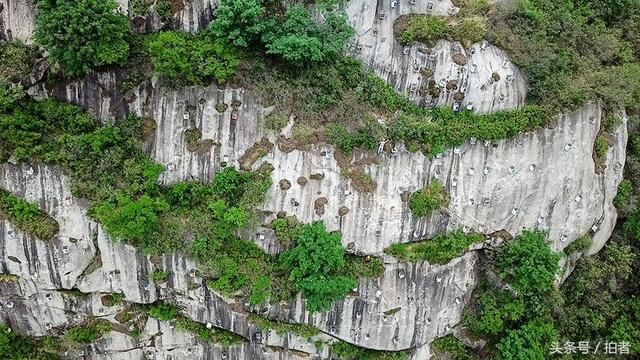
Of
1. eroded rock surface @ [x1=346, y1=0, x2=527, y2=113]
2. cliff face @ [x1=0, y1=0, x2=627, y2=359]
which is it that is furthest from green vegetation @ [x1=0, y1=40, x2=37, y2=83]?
eroded rock surface @ [x1=346, y1=0, x2=527, y2=113]

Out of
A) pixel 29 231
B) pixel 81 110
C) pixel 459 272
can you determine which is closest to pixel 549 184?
pixel 459 272

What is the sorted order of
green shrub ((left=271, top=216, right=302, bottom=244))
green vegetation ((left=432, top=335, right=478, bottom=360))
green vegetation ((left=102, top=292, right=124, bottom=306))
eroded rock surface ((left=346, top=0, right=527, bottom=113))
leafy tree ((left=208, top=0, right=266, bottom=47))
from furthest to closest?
green vegetation ((left=432, top=335, right=478, bottom=360))
green vegetation ((left=102, top=292, right=124, bottom=306))
eroded rock surface ((left=346, top=0, right=527, bottom=113))
green shrub ((left=271, top=216, right=302, bottom=244))
leafy tree ((left=208, top=0, right=266, bottom=47))

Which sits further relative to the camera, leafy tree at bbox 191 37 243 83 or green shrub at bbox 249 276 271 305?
green shrub at bbox 249 276 271 305

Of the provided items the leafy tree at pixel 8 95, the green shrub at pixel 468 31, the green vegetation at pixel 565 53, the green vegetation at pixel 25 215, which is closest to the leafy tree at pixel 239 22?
the leafy tree at pixel 8 95

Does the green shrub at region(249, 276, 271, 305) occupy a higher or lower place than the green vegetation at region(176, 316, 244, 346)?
higher

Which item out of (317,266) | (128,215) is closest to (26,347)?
(128,215)

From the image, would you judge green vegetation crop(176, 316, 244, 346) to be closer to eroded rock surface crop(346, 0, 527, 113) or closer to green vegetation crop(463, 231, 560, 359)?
green vegetation crop(463, 231, 560, 359)

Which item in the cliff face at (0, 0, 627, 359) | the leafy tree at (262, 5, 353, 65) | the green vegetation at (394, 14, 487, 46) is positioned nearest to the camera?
the leafy tree at (262, 5, 353, 65)
